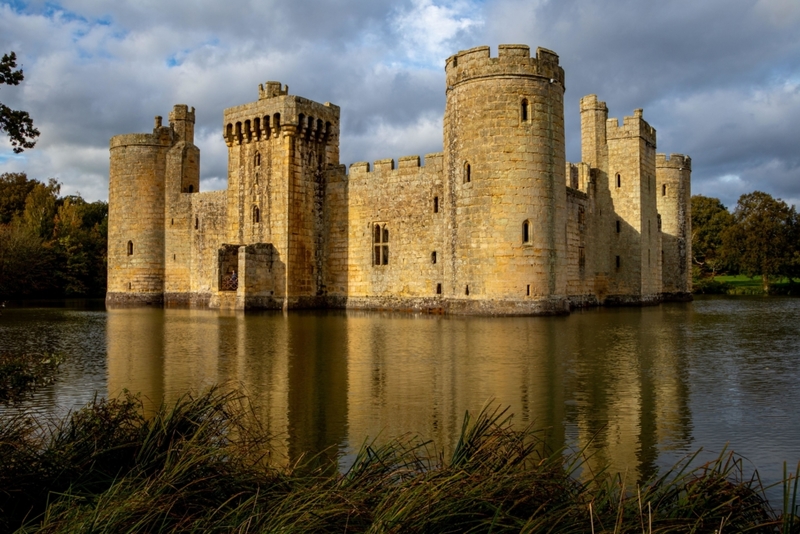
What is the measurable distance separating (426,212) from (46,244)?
28471 mm

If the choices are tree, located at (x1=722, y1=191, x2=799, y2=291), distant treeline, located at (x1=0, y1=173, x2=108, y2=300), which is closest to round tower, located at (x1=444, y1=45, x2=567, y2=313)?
distant treeline, located at (x1=0, y1=173, x2=108, y2=300)

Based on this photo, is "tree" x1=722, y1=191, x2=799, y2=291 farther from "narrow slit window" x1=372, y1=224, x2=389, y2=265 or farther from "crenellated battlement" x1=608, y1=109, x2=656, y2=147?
"narrow slit window" x1=372, y1=224, x2=389, y2=265

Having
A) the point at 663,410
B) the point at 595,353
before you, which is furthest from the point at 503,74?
the point at 663,410

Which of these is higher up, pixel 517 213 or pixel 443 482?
pixel 517 213

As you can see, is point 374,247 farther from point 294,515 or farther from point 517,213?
point 294,515

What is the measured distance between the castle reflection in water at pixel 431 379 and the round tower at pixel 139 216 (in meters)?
17.2

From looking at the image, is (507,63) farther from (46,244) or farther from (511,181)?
(46,244)

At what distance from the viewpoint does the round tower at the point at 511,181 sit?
23.0 m

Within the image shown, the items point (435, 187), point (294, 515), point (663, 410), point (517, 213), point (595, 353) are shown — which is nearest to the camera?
point (294, 515)

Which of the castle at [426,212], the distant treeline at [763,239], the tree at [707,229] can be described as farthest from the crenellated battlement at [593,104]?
the tree at [707,229]

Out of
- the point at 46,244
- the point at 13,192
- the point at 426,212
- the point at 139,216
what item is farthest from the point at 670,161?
the point at 13,192

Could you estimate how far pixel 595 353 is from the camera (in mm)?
12438

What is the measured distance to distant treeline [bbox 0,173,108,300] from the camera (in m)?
41.0

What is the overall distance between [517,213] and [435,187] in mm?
5132
